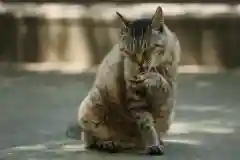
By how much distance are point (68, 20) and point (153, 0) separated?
816mm

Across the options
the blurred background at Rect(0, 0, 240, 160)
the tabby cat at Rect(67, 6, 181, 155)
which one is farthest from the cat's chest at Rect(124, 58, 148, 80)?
the blurred background at Rect(0, 0, 240, 160)

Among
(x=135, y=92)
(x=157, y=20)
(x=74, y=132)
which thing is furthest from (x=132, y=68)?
(x=74, y=132)

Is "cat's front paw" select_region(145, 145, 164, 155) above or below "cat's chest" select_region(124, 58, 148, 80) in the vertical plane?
below

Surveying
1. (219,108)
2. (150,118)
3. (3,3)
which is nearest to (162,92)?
(150,118)

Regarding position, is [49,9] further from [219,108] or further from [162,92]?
[162,92]

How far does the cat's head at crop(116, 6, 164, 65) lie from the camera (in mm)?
2633

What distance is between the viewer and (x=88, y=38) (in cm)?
577

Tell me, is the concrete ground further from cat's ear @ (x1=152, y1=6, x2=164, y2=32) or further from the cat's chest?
→ cat's ear @ (x1=152, y1=6, x2=164, y2=32)

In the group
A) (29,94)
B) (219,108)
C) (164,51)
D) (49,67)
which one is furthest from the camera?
(49,67)

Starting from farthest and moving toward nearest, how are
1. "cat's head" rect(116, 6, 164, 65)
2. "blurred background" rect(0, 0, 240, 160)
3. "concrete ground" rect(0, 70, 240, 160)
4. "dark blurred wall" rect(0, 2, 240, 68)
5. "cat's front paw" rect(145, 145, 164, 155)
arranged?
"dark blurred wall" rect(0, 2, 240, 68)
"blurred background" rect(0, 0, 240, 160)
"concrete ground" rect(0, 70, 240, 160)
"cat's front paw" rect(145, 145, 164, 155)
"cat's head" rect(116, 6, 164, 65)

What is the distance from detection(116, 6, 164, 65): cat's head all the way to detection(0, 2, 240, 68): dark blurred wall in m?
2.95

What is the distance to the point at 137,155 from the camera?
282cm

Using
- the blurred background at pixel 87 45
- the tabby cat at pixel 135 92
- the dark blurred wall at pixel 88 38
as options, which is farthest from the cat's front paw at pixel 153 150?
Result: the dark blurred wall at pixel 88 38

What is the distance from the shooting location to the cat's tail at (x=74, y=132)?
322 cm
